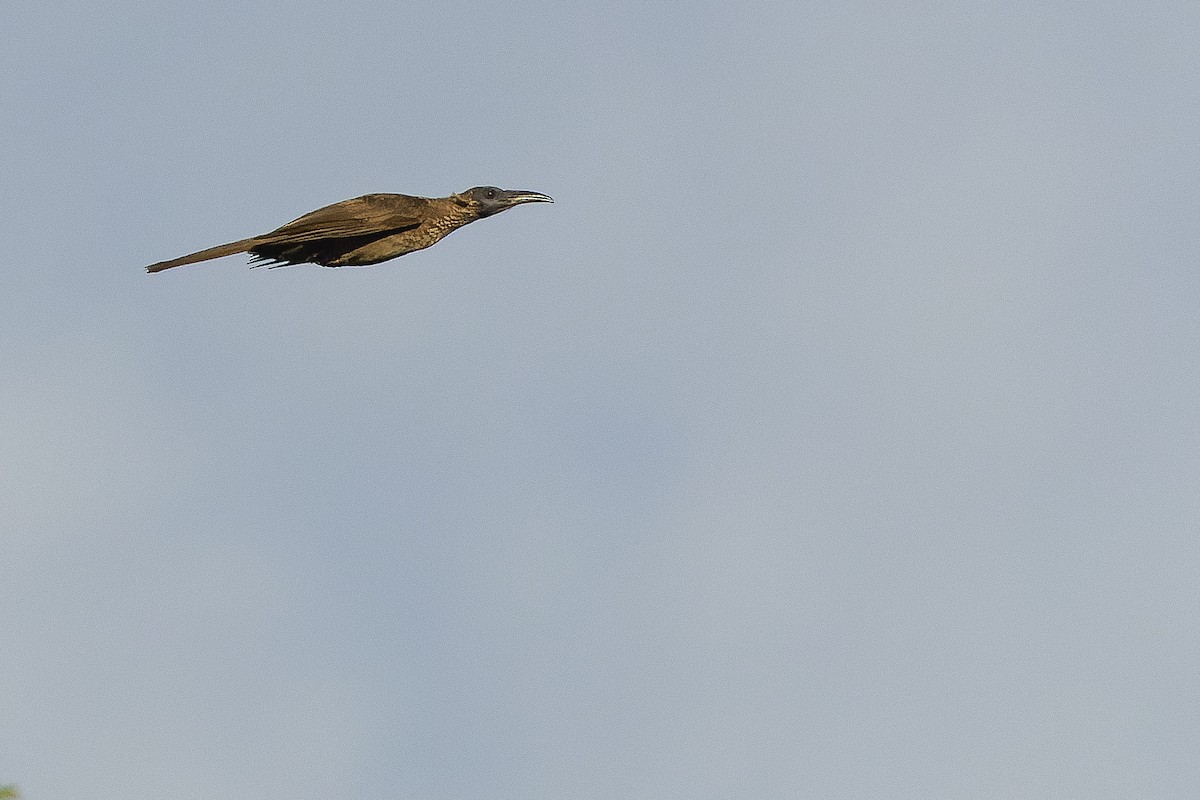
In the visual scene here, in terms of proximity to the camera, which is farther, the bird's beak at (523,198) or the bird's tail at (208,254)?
the bird's beak at (523,198)

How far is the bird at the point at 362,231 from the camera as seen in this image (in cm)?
1717

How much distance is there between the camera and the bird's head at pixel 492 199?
19016 mm

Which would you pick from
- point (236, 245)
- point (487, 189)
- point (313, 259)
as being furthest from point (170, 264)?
point (487, 189)

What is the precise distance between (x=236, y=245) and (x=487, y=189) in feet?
12.3

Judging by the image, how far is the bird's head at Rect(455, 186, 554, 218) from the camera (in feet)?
62.4

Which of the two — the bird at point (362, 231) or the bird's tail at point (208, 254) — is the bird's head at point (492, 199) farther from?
the bird's tail at point (208, 254)

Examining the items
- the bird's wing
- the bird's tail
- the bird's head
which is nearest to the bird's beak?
the bird's head

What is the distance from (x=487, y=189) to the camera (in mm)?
19203

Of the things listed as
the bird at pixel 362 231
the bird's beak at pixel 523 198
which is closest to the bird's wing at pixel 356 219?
the bird at pixel 362 231

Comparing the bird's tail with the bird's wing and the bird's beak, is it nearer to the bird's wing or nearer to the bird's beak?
the bird's wing

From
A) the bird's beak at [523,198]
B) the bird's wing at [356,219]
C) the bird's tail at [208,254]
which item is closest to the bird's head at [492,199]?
the bird's beak at [523,198]

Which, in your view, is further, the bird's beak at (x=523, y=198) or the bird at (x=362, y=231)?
the bird's beak at (x=523, y=198)

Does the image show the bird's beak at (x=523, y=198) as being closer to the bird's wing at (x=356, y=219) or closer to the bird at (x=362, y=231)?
the bird at (x=362, y=231)

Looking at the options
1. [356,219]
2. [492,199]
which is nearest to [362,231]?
[356,219]
